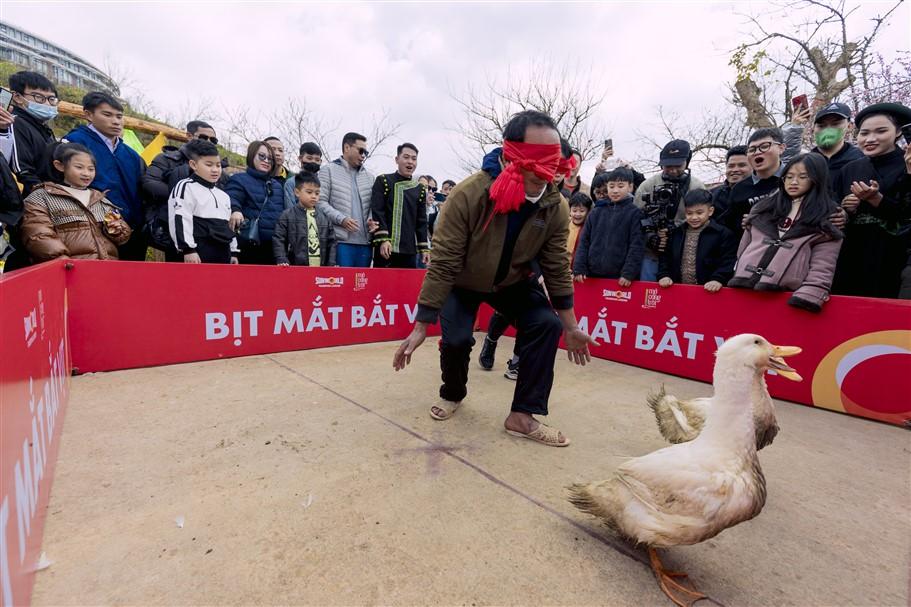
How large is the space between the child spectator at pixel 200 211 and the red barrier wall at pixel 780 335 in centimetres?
406

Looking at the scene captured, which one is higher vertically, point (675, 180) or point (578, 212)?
point (675, 180)

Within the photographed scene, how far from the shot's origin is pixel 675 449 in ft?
4.70

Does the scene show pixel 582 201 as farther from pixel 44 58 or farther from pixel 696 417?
pixel 44 58

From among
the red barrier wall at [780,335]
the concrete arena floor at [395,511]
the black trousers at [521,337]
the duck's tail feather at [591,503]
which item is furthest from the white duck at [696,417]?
the red barrier wall at [780,335]

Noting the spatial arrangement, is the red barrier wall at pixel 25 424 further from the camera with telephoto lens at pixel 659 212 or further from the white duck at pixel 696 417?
the camera with telephoto lens at pixel 659 212

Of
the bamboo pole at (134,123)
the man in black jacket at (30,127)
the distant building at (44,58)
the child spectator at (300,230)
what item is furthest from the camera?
the distant building at (44,58)

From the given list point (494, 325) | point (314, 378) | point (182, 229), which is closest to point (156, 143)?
point (182, 229)

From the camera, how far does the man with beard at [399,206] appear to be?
490 centimetres

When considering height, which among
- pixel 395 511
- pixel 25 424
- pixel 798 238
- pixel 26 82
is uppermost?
pixel 26 82

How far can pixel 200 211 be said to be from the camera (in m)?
3.91

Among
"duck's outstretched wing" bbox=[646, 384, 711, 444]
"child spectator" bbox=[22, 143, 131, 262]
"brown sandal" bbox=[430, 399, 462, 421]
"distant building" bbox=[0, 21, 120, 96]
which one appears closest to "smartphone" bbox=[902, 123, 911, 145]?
"duck's outstretched wing" bbox=[646, 384, 711, 444]

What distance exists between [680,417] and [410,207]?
380 cm

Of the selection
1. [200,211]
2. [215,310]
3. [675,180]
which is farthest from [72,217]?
[675,180]

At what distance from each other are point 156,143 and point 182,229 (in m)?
6.78
